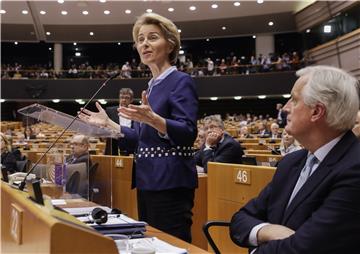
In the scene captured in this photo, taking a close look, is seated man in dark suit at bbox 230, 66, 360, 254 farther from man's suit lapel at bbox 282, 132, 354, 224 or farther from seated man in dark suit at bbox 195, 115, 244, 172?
seated man in dark suit at bbox 195, 115, 244, 172

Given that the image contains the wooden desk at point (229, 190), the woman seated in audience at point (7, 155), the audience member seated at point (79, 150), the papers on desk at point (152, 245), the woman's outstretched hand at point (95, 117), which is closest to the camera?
the papers on desk at point (152, 245)

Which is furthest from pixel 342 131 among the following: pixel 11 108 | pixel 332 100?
pixel 11 108

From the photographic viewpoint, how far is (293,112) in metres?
1.47

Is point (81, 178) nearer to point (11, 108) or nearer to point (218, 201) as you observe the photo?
point (218, 201)

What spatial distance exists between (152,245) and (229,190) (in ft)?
5.54

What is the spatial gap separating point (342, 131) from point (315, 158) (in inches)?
5.4

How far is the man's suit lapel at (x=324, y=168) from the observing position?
1.38m

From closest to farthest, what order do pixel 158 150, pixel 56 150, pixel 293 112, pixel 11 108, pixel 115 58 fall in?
pixel 293 112, pixel 158 150, pixel 56 150, pixel 11 108, pixel 115 58

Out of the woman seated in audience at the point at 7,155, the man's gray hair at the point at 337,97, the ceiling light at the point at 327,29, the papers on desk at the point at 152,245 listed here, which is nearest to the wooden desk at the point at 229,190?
the man's gray hair at the point at 337,97

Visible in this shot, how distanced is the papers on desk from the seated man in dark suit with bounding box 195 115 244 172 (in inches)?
109

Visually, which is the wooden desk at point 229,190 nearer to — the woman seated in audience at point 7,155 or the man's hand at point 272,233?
the man's hand at point 272,233

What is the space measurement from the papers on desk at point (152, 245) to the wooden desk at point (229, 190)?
1.38 meters

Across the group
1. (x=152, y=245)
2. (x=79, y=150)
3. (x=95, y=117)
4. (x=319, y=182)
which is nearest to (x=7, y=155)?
(x=79, y=150)

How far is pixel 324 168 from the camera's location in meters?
1.38
